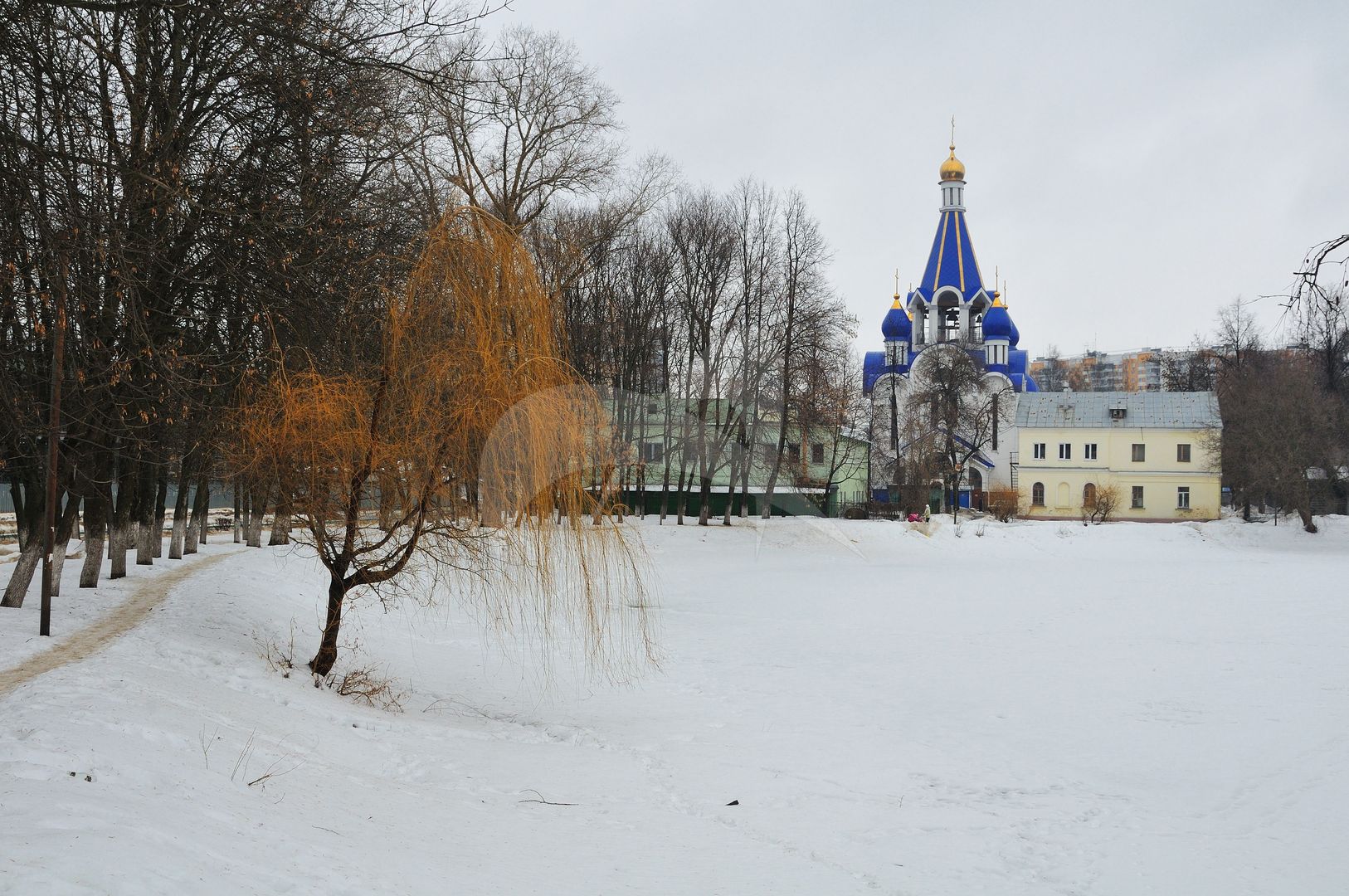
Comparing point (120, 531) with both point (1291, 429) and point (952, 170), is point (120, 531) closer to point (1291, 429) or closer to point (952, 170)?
point (1291, 429)

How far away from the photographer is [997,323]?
6588 centimetres

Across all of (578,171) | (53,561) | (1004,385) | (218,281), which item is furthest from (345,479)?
(1004,385)

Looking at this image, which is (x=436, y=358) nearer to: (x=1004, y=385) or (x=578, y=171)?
(x=578, y=171)

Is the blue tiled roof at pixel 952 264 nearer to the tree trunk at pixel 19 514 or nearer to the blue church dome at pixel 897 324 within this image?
the blue church dome at pixel 897 324

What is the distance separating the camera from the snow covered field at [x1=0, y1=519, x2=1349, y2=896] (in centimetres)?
660

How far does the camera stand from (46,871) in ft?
16.1

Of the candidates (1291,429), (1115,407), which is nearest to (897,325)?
(1115,407)

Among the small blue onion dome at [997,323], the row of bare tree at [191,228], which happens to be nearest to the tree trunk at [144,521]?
the row of bare tree at [191,228]

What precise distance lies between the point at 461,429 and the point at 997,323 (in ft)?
196

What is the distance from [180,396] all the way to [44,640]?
12.5ft

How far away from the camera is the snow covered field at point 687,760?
6602 mm

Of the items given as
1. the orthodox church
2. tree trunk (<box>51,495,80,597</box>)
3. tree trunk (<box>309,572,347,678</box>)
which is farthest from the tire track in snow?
the orthodox church

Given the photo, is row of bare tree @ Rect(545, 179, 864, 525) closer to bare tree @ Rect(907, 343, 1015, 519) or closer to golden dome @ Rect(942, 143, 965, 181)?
bare tree @ Rect(907, 343, 1015, 519)

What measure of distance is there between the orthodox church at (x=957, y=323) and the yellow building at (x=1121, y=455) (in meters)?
1.64
